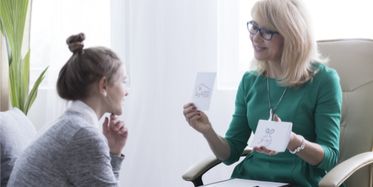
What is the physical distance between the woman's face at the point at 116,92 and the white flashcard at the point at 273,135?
1.46 feet

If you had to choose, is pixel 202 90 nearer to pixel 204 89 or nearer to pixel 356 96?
pixel 204 89

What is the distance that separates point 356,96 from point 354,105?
3 cm

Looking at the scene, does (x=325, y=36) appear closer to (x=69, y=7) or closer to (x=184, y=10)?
(x=184, y=10)

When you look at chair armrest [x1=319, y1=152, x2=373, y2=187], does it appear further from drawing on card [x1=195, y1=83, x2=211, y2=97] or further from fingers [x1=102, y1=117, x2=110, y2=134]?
fingers [x1=102, y1=117, x2=110, y2=134]

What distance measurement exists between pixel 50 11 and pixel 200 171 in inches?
61.4

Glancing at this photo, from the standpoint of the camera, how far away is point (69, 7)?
3000mm

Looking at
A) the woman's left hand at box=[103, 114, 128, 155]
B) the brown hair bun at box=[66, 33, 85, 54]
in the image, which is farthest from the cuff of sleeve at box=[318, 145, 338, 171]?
the brown hair bun at box=[66, 33, 85, 54]

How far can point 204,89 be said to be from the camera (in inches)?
71.6

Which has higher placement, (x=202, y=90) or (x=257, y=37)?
(x=257, y=37)

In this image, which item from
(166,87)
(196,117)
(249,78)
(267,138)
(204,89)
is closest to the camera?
(267,138)

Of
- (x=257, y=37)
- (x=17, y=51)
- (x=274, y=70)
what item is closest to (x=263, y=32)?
(x=257, y=37)

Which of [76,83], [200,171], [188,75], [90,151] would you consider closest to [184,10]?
[188,75]

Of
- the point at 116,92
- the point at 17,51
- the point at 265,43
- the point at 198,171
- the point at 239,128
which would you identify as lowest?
the point at 198,171

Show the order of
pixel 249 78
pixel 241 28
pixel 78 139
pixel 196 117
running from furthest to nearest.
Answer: pixel 241 28 < pixel 249 78 < pixel 196 117 < pixel 78 139
